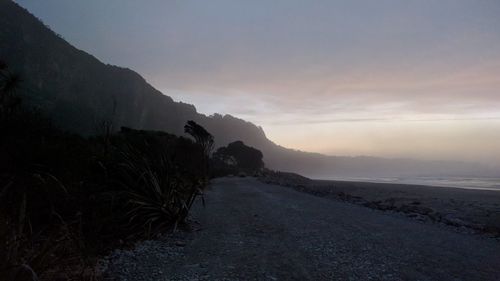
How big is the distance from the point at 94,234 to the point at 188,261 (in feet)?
5.68

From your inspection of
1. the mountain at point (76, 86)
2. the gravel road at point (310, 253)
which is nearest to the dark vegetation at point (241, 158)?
the mountain at point (76, 86)

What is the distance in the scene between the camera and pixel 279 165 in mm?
175500

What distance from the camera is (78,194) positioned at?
730cm

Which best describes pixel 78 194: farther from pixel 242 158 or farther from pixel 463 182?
pixel 242 158

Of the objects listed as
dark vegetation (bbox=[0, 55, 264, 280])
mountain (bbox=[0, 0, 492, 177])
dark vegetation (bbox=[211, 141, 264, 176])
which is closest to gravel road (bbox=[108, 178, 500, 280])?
dark vegetation (bbox=[0, 55, 264, 280])

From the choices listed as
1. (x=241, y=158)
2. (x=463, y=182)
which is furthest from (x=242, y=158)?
(x=463, y=182)

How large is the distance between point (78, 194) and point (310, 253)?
4.51 metres

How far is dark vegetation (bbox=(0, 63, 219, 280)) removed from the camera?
205 inches

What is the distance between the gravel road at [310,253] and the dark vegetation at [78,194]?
611 millimetres

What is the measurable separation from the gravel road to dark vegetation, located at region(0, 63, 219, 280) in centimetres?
61

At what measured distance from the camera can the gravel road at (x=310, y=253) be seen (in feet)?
19.0

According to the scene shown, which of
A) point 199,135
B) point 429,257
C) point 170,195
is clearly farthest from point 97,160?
point 199,135

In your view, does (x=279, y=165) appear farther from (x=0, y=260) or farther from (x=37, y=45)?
(x=0, y=260)

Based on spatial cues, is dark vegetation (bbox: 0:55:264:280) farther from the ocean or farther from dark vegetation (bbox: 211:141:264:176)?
dark vegetation (bbox: 211:141:264:176)
